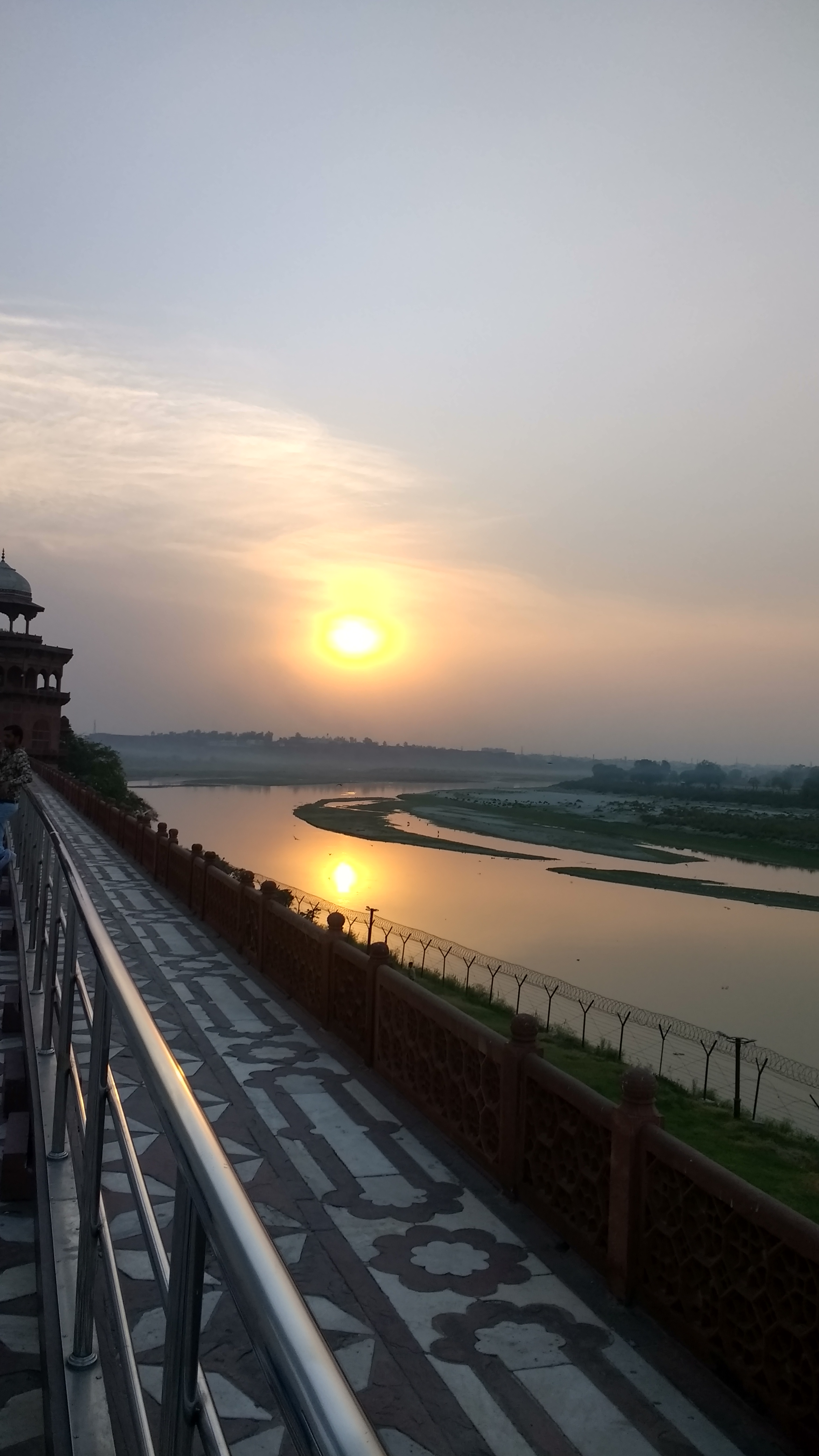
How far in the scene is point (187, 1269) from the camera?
4.56 ft

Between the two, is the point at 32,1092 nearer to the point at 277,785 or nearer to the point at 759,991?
the point at 759,991

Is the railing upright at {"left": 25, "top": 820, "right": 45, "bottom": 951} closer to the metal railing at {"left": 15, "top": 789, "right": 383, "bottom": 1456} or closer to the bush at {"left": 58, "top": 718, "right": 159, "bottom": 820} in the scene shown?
the metal railing at {"left": 15, "top": 789, "right": 383, "bottom": 1456}

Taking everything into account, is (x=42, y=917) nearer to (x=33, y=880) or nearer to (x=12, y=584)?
(x=33, y=880)

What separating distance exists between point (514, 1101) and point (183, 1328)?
3664 millimetres

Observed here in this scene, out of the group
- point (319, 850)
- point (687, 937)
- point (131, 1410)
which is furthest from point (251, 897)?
point (319, 850)

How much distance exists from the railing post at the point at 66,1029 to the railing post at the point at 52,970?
3.03ft

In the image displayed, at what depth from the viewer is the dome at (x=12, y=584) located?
39125 millimetres

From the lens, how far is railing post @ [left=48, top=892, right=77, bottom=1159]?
3.45m

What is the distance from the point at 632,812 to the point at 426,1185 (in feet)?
277

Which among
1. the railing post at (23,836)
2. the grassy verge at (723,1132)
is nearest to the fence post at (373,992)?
the railing post at (23,836)

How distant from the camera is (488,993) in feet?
69.8

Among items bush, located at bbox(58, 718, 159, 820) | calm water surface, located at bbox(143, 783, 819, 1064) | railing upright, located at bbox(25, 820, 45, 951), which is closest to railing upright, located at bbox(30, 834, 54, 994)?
railing upright, located at bbox(25, 820, 45, 951)

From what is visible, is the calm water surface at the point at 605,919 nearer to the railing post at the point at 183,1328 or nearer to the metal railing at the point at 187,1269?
the metal railing at the point at 187,1269

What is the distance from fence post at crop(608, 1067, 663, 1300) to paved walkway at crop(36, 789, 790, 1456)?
0.43 feet
